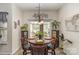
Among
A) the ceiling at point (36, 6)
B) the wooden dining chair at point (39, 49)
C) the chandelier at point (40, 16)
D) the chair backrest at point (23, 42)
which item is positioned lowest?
the wooden dining chair at point (39, 49)

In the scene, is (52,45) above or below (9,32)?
below

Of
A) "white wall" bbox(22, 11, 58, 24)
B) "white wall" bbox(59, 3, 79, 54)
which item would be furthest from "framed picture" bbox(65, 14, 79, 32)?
"white wall" bbox(22, 11, 58, 24)

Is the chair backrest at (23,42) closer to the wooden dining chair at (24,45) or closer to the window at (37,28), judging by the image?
the wooden dining chair at (24,45)

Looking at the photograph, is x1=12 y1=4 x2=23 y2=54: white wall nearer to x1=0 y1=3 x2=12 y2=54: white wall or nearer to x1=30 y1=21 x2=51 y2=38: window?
x1=0 y1=3 x2=12 y2=54: white wall

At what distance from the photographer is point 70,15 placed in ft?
6.04

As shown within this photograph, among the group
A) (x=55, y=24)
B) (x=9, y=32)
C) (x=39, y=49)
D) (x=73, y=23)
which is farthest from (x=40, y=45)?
(x=73, y=23)

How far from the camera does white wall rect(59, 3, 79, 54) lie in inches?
72.0

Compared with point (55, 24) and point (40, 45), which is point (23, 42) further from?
point (55, 24)

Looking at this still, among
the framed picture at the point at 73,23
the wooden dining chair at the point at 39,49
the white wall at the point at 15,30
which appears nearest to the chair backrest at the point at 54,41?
the wooden dining chair at the point at 39,49

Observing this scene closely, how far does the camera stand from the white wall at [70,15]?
1.83 meters

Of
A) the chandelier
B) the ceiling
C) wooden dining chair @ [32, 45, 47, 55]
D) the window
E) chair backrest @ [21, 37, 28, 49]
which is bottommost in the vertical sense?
wooden dining chair @ [32, 45, 47, 55]

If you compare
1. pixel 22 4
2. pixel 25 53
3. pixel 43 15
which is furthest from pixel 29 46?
pixel 22 4

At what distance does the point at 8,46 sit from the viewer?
1811 mm

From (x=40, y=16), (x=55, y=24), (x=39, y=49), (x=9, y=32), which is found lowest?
(x=39, y=49)
